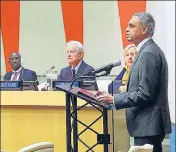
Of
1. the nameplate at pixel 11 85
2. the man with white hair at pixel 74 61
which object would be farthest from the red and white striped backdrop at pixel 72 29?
the nameplate at pixel 11 85

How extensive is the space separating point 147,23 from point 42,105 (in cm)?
154

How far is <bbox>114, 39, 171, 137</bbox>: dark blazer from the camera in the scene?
242 centimetres

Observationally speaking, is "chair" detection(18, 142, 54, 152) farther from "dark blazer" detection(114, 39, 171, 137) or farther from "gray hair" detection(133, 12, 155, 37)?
"gray hair" detection(133, 12, 155, 37)

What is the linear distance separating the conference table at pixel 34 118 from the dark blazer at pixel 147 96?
3.17 feet

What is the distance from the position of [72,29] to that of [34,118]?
10.2 feet

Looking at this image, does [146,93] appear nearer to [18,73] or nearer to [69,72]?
[69,72]

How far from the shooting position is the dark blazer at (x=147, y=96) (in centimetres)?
242

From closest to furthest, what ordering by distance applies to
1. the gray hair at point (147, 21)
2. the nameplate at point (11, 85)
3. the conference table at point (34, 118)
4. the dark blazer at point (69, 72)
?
1. the gray hair at point (147, 21)
2. the conference table at point (34, 118)
3. the nameplate at point (11, 85)
4. the dark blazer at point (69, 72)

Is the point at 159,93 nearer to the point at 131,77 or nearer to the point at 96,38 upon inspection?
the point at 131,77

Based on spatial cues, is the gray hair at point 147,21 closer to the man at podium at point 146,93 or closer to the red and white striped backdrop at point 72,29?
the man at podium at point 146,93

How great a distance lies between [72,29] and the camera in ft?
21.7

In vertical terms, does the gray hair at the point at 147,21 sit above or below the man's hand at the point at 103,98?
above

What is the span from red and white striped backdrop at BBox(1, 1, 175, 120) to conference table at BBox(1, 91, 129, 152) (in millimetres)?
2674

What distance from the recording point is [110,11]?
21.3ft
